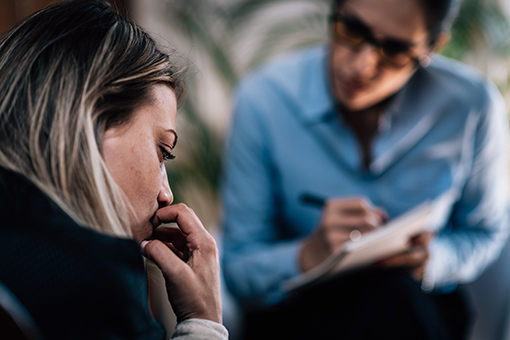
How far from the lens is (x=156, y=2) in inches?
58.2

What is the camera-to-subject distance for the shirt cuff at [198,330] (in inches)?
11.1

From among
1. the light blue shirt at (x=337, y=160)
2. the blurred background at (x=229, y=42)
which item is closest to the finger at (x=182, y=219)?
the light blue shirt at (x=337, y=160)

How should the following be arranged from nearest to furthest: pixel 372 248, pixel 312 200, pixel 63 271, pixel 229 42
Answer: pixel 63 271 → pixel 372 248 → pixel 312 200 → pixel 229 42

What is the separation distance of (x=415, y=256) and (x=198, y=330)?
0.83 meters

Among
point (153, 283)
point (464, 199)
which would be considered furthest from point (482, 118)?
point (153, 283)

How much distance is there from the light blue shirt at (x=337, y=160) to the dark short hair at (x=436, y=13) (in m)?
0.18

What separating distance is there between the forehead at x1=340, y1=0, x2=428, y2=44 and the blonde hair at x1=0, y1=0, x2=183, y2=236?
72 centimetres

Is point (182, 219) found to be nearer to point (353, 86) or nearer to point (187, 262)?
point (187, 262)

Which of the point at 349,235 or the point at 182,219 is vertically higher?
the point at 182,219

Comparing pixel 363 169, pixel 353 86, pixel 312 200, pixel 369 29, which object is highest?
pixel 369 29

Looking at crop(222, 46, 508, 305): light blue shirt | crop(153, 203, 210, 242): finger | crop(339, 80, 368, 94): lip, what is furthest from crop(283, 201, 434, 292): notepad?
crop(153, 203, 210, 242): finger

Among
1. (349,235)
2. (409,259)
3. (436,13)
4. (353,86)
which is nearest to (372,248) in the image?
(349,235)

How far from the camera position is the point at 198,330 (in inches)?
11.1

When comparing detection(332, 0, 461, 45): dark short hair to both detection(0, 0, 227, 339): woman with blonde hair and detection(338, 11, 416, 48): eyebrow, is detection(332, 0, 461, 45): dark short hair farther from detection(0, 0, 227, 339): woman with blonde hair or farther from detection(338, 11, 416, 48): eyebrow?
detection(0, 0, 227, 339): woman with blonde hair
